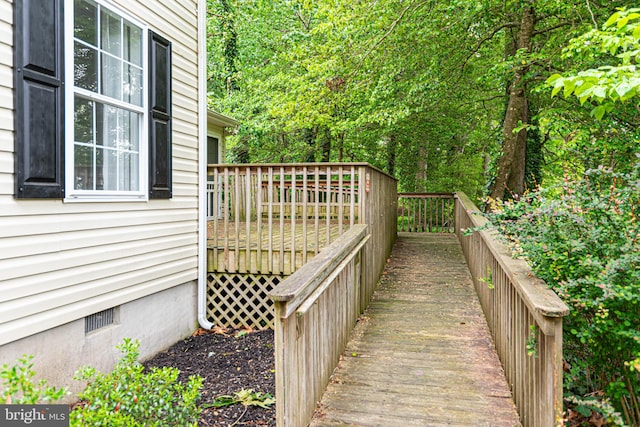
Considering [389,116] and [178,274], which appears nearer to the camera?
[178,274]

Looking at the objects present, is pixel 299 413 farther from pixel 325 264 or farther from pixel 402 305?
pixel 402 305

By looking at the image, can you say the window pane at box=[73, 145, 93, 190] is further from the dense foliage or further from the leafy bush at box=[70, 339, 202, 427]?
the dense foliage

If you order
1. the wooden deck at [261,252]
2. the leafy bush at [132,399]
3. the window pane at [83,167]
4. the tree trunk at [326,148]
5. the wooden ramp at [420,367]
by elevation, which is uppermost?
the tree trunk at [326,148]

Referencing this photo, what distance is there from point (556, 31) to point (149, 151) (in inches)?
330

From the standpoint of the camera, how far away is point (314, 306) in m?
2.69

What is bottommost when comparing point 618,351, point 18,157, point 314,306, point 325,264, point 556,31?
point 618,351

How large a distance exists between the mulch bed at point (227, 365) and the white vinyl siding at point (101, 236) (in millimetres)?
765

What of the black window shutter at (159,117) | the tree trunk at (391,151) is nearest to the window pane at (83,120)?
the black window shutter at (159,117)

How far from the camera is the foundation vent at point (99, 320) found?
3.58 m

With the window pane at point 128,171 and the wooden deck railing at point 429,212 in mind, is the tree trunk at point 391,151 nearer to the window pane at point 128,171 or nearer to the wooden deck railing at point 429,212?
the wooden deck railing at point 429,212

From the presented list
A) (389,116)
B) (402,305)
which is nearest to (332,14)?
(389,116)

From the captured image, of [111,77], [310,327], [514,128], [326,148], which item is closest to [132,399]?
[310,327]

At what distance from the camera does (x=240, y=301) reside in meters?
5.48

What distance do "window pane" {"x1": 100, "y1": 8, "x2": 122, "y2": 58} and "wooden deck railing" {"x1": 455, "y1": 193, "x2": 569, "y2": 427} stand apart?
12.9 feet
